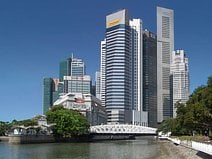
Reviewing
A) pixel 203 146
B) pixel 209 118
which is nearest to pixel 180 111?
pixel 209 118

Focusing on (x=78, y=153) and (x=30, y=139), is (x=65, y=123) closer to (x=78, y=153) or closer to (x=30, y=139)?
(x=30, y=139)

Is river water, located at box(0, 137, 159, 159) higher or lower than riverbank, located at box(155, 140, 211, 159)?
lower

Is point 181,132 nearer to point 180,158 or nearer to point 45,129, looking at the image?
point 45,129

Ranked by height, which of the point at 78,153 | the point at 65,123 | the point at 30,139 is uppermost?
the point at 65,123

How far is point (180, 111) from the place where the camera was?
11581 cm

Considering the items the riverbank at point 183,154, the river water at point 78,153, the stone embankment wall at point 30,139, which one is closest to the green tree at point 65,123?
the stone embankment wall at point 30,139

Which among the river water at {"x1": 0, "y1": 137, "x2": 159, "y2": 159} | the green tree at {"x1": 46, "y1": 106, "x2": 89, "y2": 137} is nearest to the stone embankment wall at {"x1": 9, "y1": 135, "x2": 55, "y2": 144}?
the green tree at {"x1": 46, "y1": 106, "x2": 89, "y2": 137}

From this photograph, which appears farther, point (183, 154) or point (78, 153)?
point (78, 153)

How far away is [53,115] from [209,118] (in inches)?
3936

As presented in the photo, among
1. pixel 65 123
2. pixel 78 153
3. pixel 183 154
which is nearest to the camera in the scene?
pixel 183 154

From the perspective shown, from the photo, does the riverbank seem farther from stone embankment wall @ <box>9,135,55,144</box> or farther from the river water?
stone embankment wall @ <box>9,135,55,144</box>

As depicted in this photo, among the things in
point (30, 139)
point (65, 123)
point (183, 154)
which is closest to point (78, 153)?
point (183, 154)

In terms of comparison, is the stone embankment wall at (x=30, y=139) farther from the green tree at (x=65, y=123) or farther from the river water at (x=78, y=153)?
the river water at (x=78, y=153)

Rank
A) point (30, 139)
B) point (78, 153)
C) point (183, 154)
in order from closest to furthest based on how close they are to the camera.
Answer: point (183, 154) < point (78, 153) < point (30, 139)
